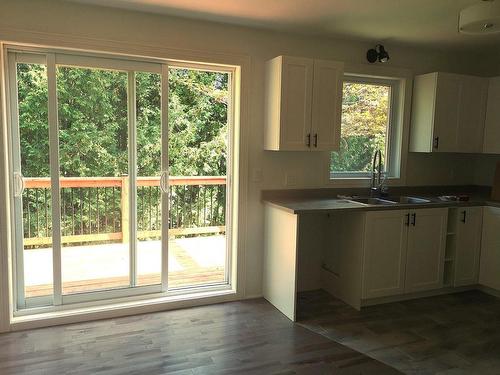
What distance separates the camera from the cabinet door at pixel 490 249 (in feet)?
12.4

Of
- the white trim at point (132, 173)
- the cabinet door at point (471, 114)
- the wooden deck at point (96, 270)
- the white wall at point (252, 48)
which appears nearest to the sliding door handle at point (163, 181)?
the white trim at point (132, 173)

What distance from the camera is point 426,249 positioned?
3.66 meters

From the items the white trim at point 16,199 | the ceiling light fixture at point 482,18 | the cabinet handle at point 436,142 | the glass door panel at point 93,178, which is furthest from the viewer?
the cabinet handle at point 436,142

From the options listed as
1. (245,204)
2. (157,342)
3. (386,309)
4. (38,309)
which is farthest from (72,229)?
(386,309)

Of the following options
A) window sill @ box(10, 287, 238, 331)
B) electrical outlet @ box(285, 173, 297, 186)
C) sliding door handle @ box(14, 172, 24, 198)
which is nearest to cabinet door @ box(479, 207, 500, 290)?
electrical outlet @ box(285, 173, 297, 186)

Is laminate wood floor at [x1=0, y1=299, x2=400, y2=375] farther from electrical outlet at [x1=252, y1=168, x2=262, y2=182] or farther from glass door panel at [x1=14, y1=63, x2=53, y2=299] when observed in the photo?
electrical outlet at [x1=252, y1=168, x2=262, y2=182]

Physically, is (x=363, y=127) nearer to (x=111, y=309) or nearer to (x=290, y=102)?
(x=290, y=102)

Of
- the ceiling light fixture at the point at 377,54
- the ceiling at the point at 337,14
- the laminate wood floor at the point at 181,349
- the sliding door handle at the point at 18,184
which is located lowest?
the laminate wood floor at the point at 181,349

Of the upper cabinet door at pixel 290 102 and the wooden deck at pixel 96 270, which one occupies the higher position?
the upper cabinet door at pixel 290 102

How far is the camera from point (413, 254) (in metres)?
3.60

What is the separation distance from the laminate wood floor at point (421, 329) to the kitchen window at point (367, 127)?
1.34m

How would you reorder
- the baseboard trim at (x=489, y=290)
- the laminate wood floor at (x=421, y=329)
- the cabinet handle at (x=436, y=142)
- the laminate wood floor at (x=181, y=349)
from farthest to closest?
1. the cabinet handle at (x=436, y=142)
2. the baseboard trim at (x=489, y=290)
3. the laminate wood floor at (x=421, y=329)
4. the laminate wood floor at (x=181, y=349)

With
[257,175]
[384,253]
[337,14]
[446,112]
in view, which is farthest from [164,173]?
[446,112]

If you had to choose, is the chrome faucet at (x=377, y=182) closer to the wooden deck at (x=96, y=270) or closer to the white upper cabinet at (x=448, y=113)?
the white upper cabinet at (x=448, y=113)
